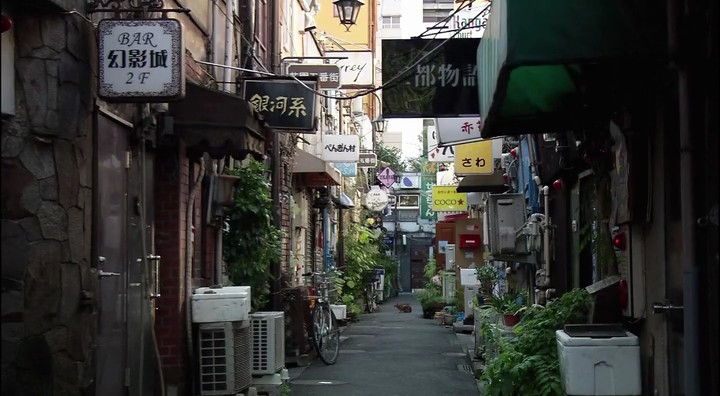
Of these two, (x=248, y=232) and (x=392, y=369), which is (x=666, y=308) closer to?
(x=248, y=232)

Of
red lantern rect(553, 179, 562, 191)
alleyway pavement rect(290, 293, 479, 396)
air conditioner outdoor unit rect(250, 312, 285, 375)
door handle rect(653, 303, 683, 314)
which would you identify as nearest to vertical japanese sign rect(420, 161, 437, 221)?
alleyway pavement rect(290, 293, 479, 396)

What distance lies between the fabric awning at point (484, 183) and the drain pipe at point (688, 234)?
1339 centimetres

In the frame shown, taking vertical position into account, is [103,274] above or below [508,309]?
above

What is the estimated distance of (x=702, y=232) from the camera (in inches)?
200

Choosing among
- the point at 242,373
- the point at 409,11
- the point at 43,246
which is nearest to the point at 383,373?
the point at 242,373

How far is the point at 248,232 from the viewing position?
12508 mm

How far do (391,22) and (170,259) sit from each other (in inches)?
2428

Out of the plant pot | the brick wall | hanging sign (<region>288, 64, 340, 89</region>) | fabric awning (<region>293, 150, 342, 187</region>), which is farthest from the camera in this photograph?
fabric awning (<region>293, 150, 342, 187</region>)

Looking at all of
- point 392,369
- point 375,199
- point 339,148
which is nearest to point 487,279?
point 392,369

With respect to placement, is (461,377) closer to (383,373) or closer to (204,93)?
(383,373)

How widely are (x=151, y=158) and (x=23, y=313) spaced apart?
371 cm

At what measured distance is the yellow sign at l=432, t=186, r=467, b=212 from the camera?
3155cm

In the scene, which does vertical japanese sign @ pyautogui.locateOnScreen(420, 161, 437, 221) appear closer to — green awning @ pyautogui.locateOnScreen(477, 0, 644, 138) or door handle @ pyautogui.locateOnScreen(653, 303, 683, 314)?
green awning @ pyautogui.locateOnScreen(477, 0, 644, 138)

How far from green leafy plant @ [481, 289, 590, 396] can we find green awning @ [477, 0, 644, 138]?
161 centimetres
